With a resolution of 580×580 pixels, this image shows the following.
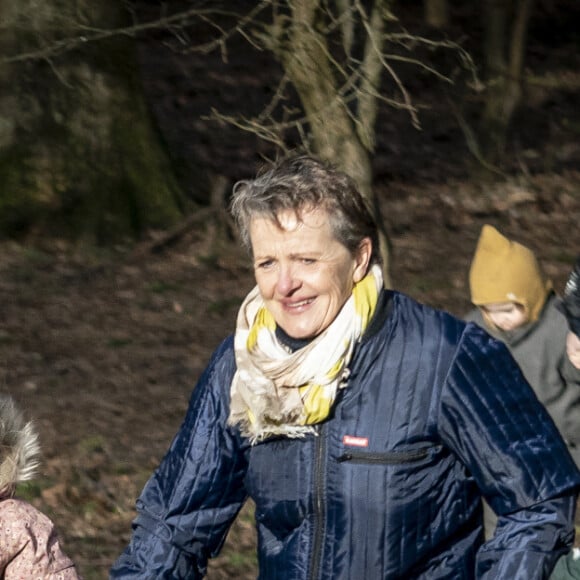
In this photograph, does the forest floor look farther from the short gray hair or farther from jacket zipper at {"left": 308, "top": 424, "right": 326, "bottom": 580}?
the short gray hair

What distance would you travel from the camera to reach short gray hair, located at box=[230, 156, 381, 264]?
10.7 feet

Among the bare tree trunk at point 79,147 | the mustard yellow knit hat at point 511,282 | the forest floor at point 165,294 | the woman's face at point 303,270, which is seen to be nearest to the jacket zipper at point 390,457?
the woman's face at point 303,270

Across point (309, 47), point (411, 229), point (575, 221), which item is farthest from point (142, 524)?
point (575, 221)

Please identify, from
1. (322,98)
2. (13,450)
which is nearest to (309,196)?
(13,450)

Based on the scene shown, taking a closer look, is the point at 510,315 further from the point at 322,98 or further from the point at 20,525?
the point at 20,525

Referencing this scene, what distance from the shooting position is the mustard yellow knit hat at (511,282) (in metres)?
5.75

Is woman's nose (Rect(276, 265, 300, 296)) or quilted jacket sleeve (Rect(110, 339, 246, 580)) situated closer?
woman's nose (Rect(276, 265, 300, 296))

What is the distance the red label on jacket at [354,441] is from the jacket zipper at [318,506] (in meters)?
0.06

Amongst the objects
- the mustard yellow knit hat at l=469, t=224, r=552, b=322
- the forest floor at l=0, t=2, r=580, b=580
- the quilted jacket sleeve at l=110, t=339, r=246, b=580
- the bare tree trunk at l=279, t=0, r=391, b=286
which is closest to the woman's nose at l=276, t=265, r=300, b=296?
the quilted jacket sleeve at l=110, t=339, r=246, b=580

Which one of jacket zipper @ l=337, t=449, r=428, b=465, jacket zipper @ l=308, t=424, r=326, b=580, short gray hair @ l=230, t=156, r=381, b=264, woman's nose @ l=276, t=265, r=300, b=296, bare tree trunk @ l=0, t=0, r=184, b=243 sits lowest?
bare tree trunk @ l=0, t=0, r=184, b=243

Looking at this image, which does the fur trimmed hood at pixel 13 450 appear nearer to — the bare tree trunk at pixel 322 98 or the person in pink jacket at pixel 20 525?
the person in pink jacket at pixel 20 525

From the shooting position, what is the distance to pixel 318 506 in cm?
319

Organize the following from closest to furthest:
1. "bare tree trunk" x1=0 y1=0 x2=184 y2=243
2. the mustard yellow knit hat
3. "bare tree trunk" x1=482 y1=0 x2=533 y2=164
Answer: the mustard yellow knit hat
"bare tree trunk" x1=0 y1=0 x2=184 y2=243
"bare tree trunk" x1=482 y1=0 x2=533 y2=164

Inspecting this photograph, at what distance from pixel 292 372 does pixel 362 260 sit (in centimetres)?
34
